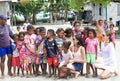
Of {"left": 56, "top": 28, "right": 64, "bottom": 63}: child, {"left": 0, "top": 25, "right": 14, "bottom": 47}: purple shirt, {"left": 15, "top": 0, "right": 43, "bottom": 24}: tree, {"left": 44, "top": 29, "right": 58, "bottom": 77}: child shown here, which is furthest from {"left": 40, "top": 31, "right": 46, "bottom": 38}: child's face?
{"left": 15, "top": 0, "right": 43, "bottom": 24}: tree

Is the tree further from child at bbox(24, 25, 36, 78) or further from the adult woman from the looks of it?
the adult woman

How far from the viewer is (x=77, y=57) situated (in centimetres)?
1028

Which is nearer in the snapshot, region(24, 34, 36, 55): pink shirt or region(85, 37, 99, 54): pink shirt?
region(85, 37, 99, 54): pink shirt

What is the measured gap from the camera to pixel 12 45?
10.7m

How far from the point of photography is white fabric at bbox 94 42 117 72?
10312 mm

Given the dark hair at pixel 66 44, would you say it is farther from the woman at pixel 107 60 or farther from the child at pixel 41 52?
the woman at pixel 107 60

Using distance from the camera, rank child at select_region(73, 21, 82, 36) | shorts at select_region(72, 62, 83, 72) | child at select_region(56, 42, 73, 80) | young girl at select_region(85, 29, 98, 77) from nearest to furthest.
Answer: child at select_region(56, 42, 73, 80) → shorts at select_region(72, 62, 83, 72) → young girl at select_region(85, 29, 98, 77) → child at select_region(73, 21, 82, 36)

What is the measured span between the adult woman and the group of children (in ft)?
0.09

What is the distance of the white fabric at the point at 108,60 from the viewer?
1031cm

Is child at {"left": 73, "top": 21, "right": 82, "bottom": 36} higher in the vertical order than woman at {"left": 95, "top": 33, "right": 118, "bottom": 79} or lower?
higher

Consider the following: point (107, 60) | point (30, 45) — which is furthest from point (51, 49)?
point (107, 60)

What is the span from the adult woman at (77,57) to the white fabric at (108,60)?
1.52 feet

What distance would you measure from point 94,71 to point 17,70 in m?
2.34

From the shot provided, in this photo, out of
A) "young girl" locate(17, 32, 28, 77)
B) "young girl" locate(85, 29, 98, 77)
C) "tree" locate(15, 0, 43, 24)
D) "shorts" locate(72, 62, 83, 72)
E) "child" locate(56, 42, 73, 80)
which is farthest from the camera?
"tree" locate(15, 0, 43, 24)
